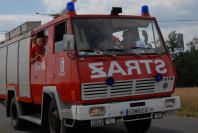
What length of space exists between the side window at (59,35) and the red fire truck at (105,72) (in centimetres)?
1

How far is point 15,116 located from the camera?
15000 millimetres

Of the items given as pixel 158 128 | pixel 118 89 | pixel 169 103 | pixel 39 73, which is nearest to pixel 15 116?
pixel 39 73

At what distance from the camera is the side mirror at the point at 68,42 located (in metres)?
9.70

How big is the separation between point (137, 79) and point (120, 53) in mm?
611

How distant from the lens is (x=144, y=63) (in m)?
10.1

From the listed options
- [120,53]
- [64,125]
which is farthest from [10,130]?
[120,53]

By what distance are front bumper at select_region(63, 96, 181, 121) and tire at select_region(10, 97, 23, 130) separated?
200 inches

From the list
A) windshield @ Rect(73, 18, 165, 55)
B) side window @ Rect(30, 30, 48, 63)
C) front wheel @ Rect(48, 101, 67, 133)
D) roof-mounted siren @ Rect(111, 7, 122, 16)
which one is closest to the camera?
windshield @ Rect(73, 18, 165, 55)

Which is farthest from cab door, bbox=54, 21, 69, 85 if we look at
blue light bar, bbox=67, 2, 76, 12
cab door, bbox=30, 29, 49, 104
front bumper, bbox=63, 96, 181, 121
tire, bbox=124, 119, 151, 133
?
tire, bbox=124, 119, 151, 133

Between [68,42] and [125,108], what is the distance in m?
1.67

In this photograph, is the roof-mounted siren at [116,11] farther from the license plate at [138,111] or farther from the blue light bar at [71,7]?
the license plate at [138,111]

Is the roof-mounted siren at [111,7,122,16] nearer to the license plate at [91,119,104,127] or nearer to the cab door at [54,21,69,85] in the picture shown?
the cab door at [54,21,69,85]

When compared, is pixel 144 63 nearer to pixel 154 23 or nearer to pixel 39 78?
pixel 154 23

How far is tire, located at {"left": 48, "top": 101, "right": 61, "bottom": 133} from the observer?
1070 centimetres
